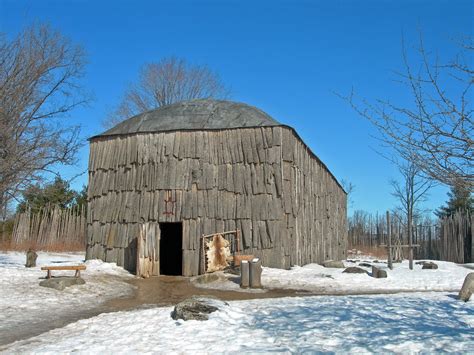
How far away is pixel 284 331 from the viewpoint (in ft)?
22.6

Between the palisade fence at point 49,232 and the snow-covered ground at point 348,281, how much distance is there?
14.7 meters

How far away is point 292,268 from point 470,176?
12.0m

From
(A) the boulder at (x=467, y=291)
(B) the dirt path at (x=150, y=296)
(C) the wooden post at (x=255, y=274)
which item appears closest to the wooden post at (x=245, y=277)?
(C) the wooden post at (x=255, y=274)

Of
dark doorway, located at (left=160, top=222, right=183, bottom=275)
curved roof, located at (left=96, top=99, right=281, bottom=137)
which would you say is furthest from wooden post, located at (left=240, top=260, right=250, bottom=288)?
dark doorway, located at (left=160, top=222, right=183, bottom=275)

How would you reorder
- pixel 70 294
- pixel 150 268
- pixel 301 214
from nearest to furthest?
pixel 70 294 < pixel 150 268 < pixel 301 214

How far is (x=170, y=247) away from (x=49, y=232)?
8.97 m

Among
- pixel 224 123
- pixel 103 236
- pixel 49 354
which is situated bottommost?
pixel 49 354

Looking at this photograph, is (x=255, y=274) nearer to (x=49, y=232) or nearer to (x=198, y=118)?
(x=198, y=118)

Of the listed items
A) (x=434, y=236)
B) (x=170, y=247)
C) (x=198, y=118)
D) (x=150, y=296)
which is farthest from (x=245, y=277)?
(x=434, y=236)

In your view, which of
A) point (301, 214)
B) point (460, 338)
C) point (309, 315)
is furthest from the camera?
point (301, 214)

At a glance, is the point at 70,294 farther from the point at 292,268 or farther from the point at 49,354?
the point at 292,268

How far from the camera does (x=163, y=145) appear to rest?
A: 18.0 meters

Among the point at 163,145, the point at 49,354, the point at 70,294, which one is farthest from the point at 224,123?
the point at 49,354

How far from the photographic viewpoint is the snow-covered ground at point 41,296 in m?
9.04
